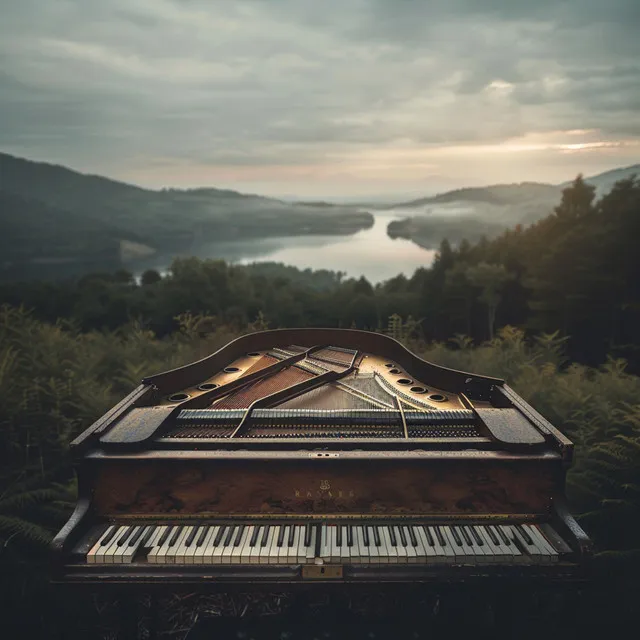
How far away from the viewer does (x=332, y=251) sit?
66.8 meters

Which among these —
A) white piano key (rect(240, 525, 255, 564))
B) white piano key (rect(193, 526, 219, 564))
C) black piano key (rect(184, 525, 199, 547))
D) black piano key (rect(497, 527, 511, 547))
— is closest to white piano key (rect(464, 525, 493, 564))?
black piano key (rect(497, 527, 511, 547))

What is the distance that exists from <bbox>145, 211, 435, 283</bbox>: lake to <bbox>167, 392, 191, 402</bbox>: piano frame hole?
48.5 meters

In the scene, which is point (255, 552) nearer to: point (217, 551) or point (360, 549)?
A: point (217, 551)

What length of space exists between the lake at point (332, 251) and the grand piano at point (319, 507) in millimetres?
49702

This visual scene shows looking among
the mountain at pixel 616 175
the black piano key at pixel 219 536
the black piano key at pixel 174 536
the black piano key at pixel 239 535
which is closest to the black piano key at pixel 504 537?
the black piano key at pixel 239 535

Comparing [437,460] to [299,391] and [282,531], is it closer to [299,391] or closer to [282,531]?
[282,531]

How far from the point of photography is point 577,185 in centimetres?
2431

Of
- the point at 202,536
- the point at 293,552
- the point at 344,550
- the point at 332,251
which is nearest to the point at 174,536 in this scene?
the point at 202,536

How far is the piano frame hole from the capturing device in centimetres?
431

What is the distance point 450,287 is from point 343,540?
23.6 metres

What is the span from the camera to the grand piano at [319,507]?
2703mm

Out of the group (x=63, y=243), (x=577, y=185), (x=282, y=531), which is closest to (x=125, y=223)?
(x=63, y=243)

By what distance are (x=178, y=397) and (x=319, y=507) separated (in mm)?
1871

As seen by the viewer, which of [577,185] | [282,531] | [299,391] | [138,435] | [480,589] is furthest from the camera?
[577,185]
